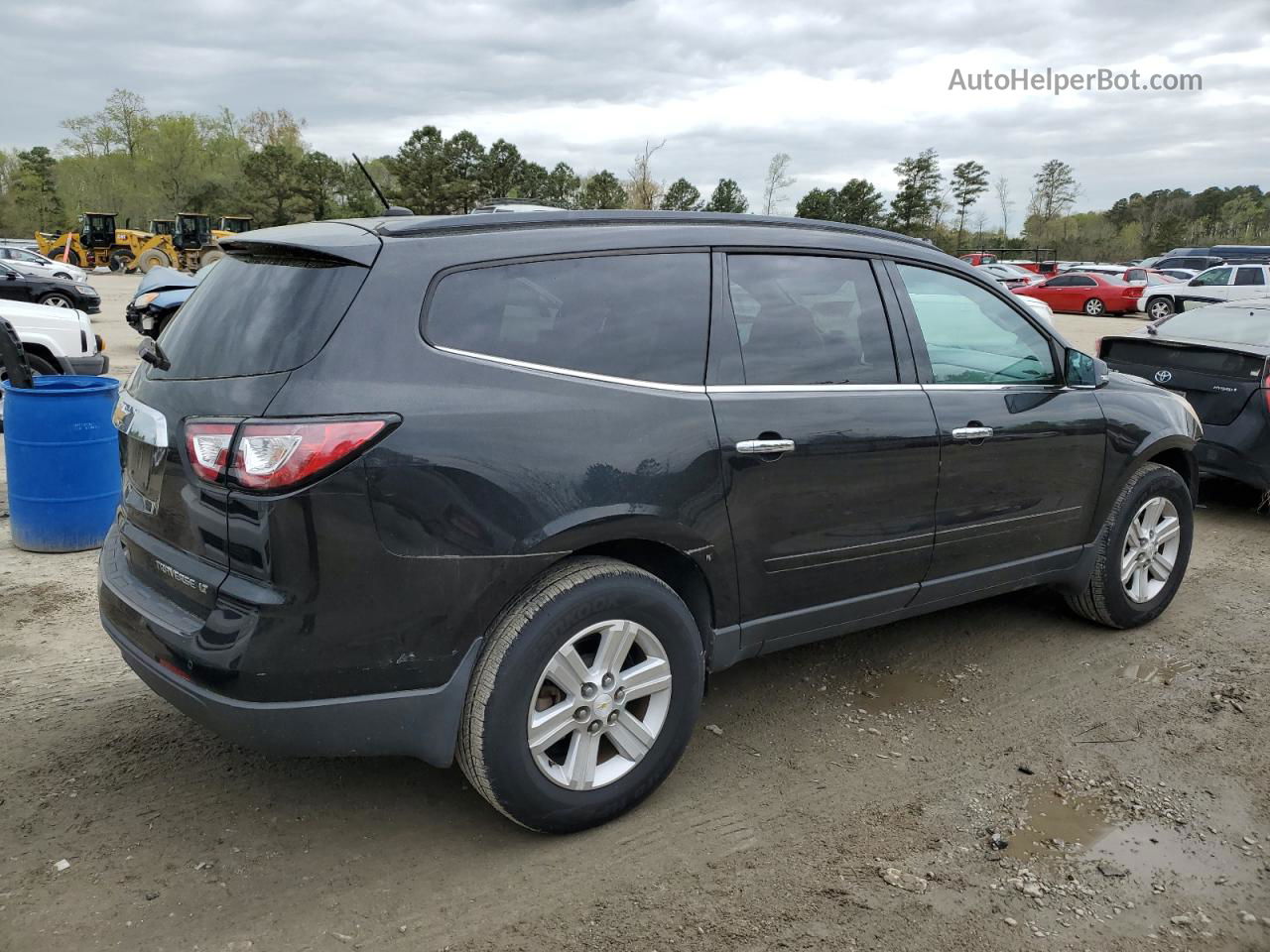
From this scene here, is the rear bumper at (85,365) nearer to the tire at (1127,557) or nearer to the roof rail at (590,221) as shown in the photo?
the roof rail at (590,221)

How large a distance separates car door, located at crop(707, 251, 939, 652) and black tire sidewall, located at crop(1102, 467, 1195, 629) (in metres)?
1.36

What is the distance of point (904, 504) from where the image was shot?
11.7ft

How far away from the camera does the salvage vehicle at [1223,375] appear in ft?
21.5

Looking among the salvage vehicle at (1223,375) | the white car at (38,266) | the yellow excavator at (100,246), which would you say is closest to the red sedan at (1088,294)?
the salvage vehicle at (1223,375)

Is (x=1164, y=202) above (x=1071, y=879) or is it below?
above

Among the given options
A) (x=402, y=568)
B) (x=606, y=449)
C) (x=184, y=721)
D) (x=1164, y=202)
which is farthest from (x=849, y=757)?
(x=1164, y=202)

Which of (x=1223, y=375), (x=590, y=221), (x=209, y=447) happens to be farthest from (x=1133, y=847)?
(x=1223, y=375)

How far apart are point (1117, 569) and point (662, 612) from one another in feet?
8.79

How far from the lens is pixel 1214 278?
91.9 ft

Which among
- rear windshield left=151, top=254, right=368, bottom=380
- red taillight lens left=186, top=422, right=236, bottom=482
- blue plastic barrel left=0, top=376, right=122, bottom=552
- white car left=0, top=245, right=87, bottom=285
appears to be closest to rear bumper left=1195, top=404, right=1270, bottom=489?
rear windshield left=151, top=254, right=368, bottom=380

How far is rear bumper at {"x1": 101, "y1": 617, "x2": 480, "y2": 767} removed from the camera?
2.54 m

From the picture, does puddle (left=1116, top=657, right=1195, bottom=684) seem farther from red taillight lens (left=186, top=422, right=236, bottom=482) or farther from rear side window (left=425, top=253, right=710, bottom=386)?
red taillight lens (left=186, top=422, right=236, bottom=482)

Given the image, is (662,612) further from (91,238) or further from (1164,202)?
(1164,202)

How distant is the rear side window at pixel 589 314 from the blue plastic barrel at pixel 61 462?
11.7 feet
